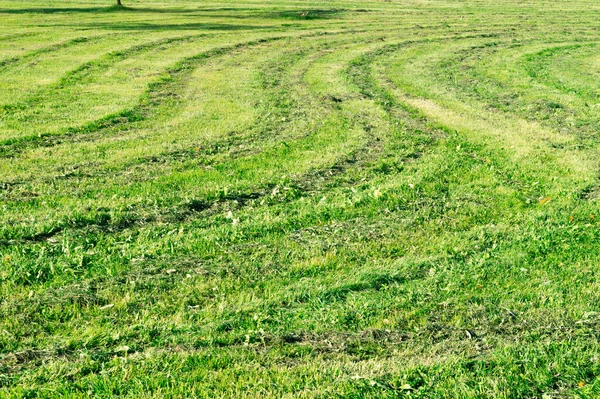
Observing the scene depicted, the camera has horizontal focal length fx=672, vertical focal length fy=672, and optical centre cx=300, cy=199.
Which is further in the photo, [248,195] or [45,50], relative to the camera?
[45,50]

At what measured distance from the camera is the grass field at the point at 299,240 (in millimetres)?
5176

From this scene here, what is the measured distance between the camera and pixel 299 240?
752 cm

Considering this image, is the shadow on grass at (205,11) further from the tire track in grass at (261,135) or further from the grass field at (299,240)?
the grass field at (299,240)

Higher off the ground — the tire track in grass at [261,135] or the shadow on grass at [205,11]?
the shadow on grass at [205,11]

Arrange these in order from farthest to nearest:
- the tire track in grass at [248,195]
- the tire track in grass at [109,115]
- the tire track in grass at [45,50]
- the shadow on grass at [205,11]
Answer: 1. the shadow on grass at [205,11]
2. the tire track in grass at [45,50]
3. the tire track in grass at [109,115]
4. the tire track in grass at [248,195]

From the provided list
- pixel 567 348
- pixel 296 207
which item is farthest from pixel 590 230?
pixel 296 207

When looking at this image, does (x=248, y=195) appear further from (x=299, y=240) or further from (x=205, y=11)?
(x=205, y=11)

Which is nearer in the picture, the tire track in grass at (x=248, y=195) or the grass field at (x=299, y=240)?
the grass field at (x=299, y=240)

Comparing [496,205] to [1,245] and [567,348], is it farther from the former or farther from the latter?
[1,245]

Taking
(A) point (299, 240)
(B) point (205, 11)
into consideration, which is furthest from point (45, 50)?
(A) point (299, 240)

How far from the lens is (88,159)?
10.6 m

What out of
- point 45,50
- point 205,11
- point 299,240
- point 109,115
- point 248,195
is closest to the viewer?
point 299,240

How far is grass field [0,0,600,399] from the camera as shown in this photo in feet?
17.0

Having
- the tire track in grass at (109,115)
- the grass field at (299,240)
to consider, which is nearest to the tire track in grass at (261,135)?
the grass field at (299,240)
